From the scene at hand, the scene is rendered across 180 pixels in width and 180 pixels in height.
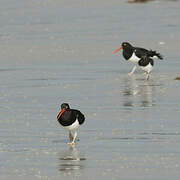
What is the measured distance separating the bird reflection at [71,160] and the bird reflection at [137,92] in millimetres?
4025

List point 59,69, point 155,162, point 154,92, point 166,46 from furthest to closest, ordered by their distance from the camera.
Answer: point 166,46, point 59,69, point 154,92, point 155,162

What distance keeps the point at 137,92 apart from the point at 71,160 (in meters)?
6.44

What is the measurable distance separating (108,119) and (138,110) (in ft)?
3.41

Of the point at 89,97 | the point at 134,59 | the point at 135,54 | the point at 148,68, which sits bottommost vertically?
the point at 89,97

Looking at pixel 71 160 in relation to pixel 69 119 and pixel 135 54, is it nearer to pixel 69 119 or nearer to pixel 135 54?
pixel 69 119

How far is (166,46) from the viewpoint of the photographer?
23.4 m

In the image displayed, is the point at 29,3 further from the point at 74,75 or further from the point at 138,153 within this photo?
the point at 138,153

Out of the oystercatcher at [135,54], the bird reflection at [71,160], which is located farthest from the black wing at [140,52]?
the bird reflection at [71,160]

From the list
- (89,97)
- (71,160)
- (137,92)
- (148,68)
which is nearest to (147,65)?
(148,68)

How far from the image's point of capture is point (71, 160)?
374 inches

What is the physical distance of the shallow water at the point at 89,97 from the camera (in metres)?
9.22

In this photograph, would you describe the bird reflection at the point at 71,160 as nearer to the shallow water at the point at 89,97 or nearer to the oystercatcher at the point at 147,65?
the shallow water at the point at 89,97

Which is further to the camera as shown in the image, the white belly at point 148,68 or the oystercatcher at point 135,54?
the oystercatcher at point 135,54

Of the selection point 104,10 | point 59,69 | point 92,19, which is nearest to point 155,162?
point 59,69
